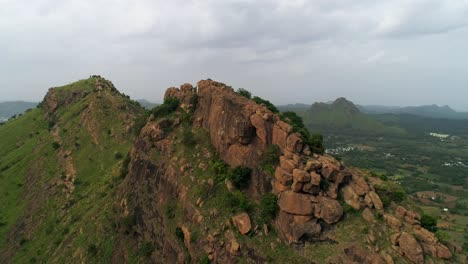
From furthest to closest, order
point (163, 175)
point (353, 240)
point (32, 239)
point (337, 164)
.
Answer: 1. point (32, 239)
2. point (163, 175)
3. point (337, 164)
4. point (353, 240)

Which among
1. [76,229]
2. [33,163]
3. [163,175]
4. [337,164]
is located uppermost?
[337,164]

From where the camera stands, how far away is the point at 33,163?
303ft

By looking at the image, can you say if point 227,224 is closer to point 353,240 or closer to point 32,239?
point 353,240

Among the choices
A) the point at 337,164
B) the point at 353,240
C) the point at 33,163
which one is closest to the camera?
the point at 353,240

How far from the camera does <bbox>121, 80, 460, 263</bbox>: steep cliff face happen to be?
33812 millimetres

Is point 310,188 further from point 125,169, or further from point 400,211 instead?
point 125,169

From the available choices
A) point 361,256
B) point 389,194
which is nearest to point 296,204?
point 361,256

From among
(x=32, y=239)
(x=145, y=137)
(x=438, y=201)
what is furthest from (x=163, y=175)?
(x=438, y=201)

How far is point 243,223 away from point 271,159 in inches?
316

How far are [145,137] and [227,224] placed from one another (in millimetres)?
25387

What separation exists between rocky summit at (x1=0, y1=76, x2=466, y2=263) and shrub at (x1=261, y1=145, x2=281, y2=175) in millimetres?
118

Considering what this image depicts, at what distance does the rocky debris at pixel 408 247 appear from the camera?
3095cm

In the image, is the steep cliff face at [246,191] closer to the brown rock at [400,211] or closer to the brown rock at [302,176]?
the brown rock at [302,176]

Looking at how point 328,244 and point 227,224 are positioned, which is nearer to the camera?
point 328,244
